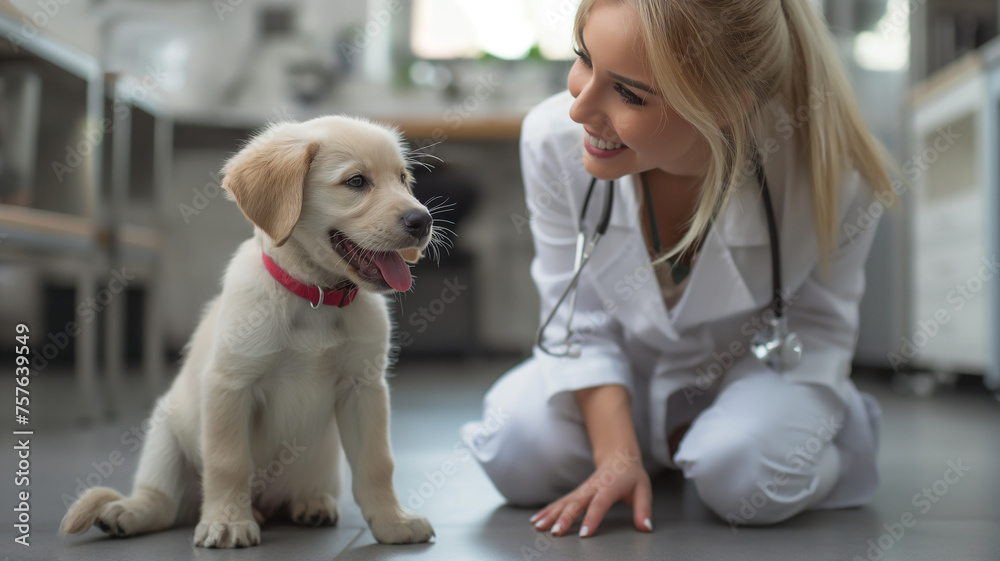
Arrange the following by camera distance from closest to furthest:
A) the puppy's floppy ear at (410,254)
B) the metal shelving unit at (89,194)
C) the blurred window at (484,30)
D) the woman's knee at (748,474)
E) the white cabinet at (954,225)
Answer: the puppy's floppy ear at (410,254)
the woman's knee at (748,474)
the metal shelving unit at (89,194)
the white cabinet at (954,225)
the blurred window at (484,30)

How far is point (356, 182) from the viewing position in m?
1.02

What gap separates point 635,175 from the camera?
4.18 ft

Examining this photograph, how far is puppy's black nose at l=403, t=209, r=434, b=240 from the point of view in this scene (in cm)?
98

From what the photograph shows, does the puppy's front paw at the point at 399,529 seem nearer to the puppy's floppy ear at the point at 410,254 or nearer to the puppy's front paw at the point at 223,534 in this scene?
the puppy's front paw at the point at 223,534

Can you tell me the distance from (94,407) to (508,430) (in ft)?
5.07

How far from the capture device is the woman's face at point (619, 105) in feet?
3.35

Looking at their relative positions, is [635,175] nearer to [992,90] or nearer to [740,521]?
[740,521]

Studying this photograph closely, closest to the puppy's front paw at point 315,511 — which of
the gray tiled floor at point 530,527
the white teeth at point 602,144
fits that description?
the gray tiled floor at point 530,527

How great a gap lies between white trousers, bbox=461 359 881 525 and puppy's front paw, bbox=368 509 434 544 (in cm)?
31

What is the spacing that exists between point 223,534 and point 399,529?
22 centimetres

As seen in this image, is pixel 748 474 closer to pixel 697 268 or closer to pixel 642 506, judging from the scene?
pixel 642 506

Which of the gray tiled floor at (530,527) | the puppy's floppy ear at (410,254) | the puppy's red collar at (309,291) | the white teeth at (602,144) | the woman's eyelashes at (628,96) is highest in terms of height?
the woman's eyelashes at (628,96)

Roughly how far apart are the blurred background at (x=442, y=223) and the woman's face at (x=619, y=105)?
1.43 ft

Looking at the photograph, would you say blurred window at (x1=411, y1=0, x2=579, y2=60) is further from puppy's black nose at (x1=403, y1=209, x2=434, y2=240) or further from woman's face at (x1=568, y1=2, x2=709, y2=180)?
puppy's black nose at (x1=403, y1=209, x2=434, y2=240)
